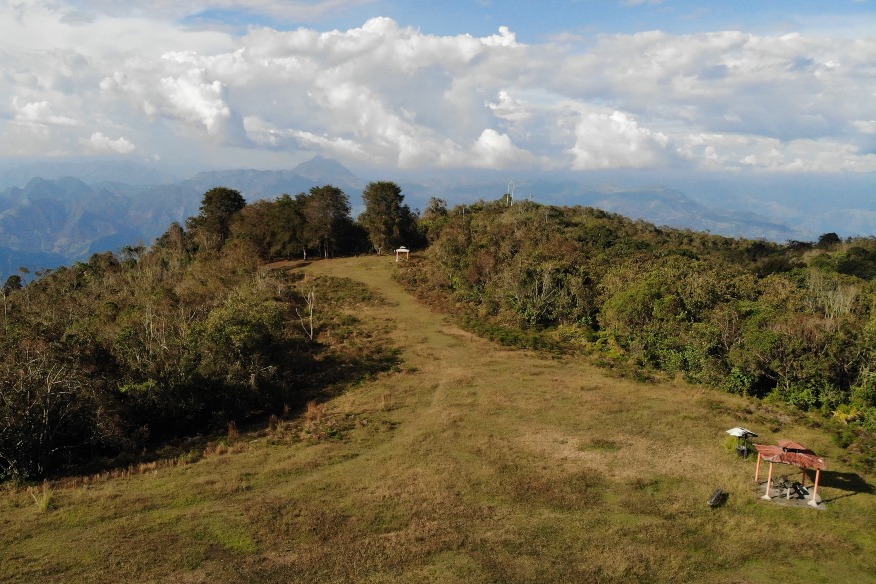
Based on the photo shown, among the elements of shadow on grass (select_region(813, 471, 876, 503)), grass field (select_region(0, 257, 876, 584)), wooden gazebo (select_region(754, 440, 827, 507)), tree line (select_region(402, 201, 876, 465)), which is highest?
tree line (select_region(402, 201, 876, 465))

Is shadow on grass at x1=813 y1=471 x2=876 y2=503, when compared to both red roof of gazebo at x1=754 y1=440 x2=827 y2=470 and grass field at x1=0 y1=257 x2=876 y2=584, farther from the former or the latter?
red roof of gazebo at x1=754 y1=440 x2=827 y2=470

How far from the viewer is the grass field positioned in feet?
42.7

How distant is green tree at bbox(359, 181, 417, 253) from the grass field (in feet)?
112

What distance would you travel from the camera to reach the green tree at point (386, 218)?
5634 cm

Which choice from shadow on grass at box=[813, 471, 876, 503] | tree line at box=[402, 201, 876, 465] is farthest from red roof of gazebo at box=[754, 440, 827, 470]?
tree line at box=[402, 201, 876, 465]

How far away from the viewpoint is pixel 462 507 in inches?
617

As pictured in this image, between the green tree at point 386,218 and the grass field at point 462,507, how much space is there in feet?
112

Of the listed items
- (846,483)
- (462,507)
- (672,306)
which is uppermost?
(672,306)

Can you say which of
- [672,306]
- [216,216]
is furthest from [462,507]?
[216,216]

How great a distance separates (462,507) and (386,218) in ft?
143

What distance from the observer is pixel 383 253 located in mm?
56812

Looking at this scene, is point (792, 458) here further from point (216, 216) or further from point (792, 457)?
point (216, 216)

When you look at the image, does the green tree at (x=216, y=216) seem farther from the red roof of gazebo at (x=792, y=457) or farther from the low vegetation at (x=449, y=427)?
the red roof of gazebo at (x=792, y=457)

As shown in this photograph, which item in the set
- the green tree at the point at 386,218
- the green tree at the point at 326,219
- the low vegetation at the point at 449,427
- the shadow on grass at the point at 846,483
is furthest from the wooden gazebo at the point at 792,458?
the green tree at the point at 326,219
